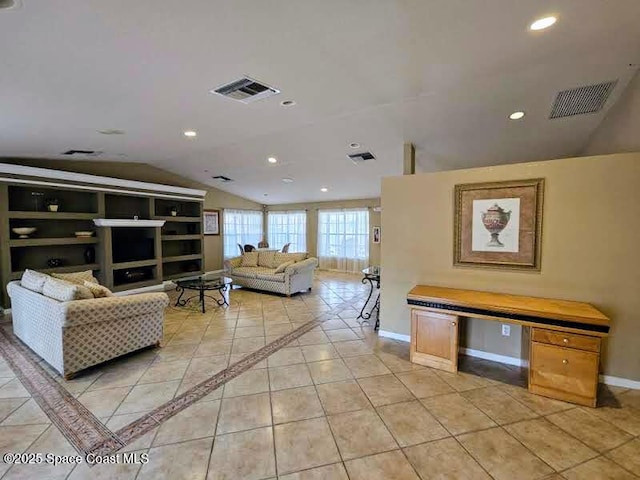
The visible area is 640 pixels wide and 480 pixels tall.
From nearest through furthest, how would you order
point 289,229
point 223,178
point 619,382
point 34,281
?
point 619,382 < point 34,281 < point 223,178 < point 289,229

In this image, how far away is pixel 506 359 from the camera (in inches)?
122

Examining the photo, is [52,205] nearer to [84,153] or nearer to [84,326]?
[84,153]

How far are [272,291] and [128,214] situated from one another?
3.85 metres

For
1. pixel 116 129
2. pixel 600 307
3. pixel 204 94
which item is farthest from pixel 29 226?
pixel 600 307

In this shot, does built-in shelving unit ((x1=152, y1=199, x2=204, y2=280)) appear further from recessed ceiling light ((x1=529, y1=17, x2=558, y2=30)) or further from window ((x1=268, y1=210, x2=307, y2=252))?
recessed ceiling light ((x1=529, y1=17, x2=558, y2=30))

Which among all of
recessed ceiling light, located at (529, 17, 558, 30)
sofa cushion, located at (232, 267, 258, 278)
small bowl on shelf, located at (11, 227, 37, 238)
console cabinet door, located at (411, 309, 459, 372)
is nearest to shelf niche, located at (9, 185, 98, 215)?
small bowl on shelf, located at (11, 227, 37, 238)

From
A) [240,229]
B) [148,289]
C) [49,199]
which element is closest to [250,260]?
[148,289]

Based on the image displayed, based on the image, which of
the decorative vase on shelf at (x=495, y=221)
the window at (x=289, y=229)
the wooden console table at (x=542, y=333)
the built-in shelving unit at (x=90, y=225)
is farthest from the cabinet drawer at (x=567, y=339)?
the window at (x=289, y=229)

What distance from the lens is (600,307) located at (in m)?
2.63

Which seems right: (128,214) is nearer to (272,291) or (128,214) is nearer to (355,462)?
(272,291)

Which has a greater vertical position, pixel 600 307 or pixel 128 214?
pixel 128 214

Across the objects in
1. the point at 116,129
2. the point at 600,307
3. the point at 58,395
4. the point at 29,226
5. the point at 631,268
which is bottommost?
the point at 58,395

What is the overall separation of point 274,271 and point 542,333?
190 inches

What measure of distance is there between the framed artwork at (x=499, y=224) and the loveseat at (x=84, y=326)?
11.7ft
